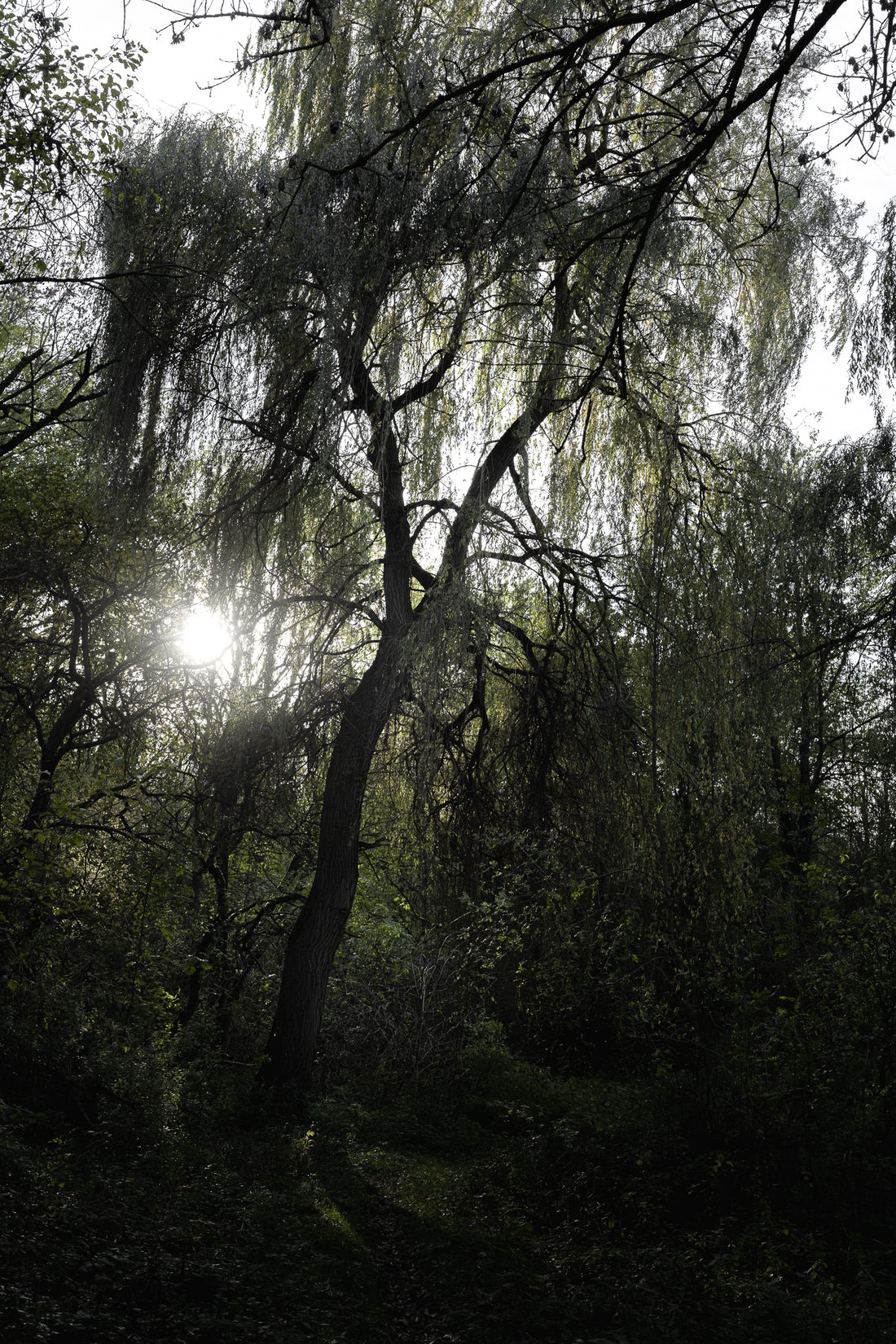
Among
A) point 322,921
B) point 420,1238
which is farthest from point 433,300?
point 420,1238

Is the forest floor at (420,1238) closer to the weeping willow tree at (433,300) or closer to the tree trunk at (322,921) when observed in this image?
the tree trunk at (322,921)

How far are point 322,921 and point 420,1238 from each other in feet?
8.72

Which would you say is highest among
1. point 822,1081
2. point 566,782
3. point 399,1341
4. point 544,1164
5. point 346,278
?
point 346,278

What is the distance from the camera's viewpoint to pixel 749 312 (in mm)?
6387

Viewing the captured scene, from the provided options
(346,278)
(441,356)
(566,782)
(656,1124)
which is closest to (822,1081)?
(656,1124)

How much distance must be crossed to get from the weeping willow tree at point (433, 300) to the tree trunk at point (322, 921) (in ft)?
2.99

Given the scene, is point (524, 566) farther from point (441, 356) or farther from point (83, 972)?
point (83, 972)

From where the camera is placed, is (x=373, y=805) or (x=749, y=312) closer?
(x=749, y=312)

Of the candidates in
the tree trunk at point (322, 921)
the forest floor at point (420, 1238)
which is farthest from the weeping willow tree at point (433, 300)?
the forest floor at point (420, 1238)

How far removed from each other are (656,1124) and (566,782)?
2.56 meters

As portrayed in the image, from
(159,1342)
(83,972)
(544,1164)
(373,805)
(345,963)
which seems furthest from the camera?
(345,963)

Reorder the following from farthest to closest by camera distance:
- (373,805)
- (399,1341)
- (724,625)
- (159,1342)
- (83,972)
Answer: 1. (373,805)
2. (83,972)
3. (724,625)
4. (399,1341)
5. (159,1342)

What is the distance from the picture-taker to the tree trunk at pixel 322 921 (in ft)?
23.9

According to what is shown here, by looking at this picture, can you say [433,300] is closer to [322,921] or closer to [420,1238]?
[322,921]
